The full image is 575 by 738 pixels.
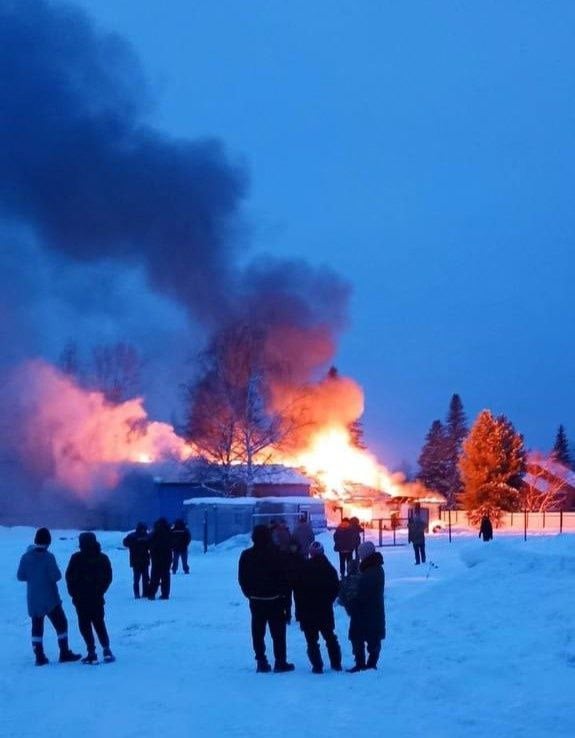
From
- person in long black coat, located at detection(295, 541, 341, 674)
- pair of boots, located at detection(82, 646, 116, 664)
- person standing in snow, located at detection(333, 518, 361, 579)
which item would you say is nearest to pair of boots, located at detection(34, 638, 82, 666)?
pair of boots, located at detection(82, 646, 116, 664)

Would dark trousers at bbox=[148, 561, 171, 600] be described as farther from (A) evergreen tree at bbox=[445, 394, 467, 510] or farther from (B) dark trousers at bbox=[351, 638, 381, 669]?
(A) evergreen tree at bbox=[445, 394, 467, 510]

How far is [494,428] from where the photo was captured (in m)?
60.1

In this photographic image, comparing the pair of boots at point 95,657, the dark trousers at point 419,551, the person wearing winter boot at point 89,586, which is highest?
the person wearing winter boot at point 89,586

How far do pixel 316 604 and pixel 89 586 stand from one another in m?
2.67

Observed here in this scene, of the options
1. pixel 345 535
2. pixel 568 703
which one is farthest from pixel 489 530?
pixel 568 703

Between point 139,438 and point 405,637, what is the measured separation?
41554mm

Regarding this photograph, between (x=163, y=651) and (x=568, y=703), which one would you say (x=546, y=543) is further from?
(x=568, y=703)

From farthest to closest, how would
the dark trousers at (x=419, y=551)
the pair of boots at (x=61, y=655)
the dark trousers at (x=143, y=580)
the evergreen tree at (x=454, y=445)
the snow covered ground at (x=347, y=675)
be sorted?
the evergreen tree at (x=454, y=445), the dark trousers at (x=419, y=551), the dark trousers at (x=143, y=580), the pair of boots at (x=61, y=655), the snow covered ground at (x=347, y=675)

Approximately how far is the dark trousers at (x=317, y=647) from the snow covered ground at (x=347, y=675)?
20 cm

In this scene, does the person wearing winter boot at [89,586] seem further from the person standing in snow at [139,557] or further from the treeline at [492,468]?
the treeline at [492,468]

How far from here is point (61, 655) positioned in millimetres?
11938

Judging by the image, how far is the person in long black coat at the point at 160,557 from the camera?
62.0ft

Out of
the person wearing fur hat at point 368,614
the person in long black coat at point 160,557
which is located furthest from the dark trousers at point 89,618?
the person in long black coat at point 160,557

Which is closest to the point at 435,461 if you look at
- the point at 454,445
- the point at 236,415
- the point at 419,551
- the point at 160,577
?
the point at 454,445
